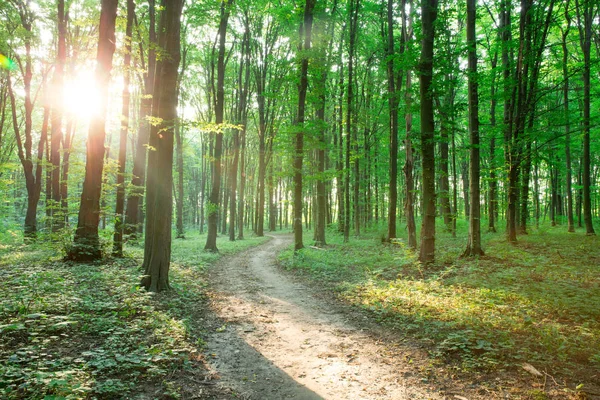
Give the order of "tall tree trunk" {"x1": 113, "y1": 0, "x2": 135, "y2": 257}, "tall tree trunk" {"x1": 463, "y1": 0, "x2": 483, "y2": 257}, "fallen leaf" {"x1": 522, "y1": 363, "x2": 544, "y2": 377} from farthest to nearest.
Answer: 1. "tall tree trunk" {"x1": 113, "y1": 0, "x2": 135, "y2": 257}
2. "tall tree trunk" {"x1": 463, "y1": 0, "x2": 483, "y2": 257}
3. "fallen leaf" {"x1": 522, "y1": 363, "x2": 544, "y2": 377}

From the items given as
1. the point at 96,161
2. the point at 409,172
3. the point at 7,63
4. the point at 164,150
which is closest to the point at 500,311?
the point at 164,150

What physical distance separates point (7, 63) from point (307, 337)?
69.8ft

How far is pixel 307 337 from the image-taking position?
17.9ft

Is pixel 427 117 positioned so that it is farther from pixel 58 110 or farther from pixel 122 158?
pixel 58 110

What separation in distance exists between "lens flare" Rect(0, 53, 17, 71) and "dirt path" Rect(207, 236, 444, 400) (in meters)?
17.5

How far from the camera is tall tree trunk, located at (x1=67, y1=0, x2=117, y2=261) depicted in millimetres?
10086

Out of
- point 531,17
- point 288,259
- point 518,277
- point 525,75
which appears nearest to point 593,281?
point 518,277

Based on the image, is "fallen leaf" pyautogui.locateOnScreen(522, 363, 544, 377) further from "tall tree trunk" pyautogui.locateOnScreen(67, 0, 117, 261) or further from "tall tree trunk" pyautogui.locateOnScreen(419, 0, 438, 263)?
"tall tree trunk" pyautogui.locateOnScreen(67, 0, 117, 261)

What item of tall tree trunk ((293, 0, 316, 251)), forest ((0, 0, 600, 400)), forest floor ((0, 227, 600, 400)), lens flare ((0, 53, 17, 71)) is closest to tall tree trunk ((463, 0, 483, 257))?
forest ((0, 0, 600, 400))

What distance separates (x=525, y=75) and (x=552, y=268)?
31.7 feet

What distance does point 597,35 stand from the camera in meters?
17.7

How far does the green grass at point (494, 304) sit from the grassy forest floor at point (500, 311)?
0.05 ft

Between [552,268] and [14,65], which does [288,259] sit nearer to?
[552,268]

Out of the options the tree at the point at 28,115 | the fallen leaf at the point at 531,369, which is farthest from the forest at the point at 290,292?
the tree at the point at 28,115
